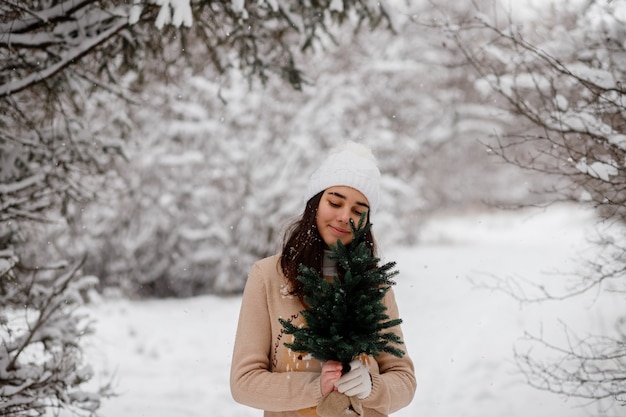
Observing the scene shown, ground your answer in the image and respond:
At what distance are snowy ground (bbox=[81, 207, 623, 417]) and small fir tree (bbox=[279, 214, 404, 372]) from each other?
0.76m

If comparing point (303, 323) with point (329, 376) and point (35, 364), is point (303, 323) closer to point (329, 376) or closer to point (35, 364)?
point (329, 376)

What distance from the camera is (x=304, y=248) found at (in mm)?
2344

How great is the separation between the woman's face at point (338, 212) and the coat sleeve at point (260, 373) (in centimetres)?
34

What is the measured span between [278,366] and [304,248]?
0.50 m

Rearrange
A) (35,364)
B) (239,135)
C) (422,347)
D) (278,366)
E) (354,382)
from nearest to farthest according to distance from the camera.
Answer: (354,382)
(278,366)
(35,364)
(422,347)
(239,135)

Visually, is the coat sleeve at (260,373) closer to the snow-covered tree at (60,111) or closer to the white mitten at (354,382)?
the white mitten at (354,382)

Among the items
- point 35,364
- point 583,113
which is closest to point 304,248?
point 583,113

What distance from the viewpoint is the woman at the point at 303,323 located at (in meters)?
2.03

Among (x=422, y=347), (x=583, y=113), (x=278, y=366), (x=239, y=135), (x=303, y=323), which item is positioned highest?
(x=239, y=135)

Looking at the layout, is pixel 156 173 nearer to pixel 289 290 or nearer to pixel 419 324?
pixel 419 324

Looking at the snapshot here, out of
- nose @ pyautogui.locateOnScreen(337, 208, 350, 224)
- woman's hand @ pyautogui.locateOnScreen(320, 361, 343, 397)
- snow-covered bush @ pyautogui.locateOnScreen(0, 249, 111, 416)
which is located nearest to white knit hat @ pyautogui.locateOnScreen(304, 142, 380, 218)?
nose @ pyautogui.locateOnScreen(337, 208, 350, 224)

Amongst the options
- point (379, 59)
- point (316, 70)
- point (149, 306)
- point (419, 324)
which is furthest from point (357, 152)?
point (379, 59)

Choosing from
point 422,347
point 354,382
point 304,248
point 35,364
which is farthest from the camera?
point 422,347

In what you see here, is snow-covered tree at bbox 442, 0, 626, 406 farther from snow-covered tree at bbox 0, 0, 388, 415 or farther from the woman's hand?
A: the woman's hand
